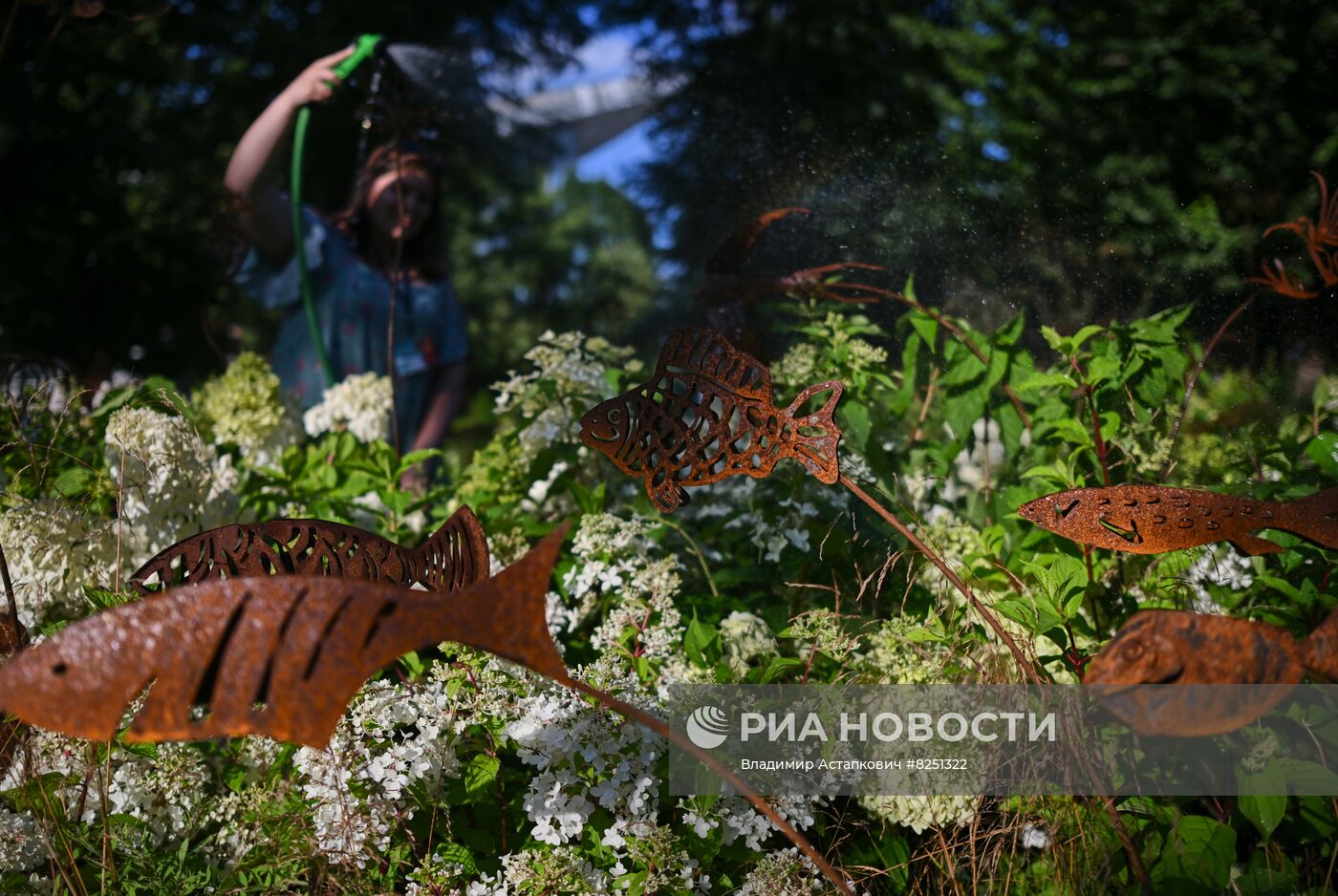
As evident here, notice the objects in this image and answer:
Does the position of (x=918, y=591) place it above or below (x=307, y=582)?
below

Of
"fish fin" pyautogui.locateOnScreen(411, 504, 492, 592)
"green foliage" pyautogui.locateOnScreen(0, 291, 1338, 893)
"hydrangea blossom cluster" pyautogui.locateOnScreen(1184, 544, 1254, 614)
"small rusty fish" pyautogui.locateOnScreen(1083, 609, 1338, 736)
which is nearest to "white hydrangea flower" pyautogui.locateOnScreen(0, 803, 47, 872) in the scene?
"green foliage" pyautogui.locateOnScreen(0, 291, 1338, 893)

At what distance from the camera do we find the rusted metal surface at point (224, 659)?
733 millimetres

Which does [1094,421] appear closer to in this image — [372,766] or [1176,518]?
[1176,518]

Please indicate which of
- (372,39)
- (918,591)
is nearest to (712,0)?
(372,39)

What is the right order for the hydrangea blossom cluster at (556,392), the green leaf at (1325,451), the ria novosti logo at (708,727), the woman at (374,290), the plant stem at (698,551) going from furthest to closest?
1. the woman at (374,290)
2. the hydrangea blossom cluster at (556,392)
3. the plant stem at (698,551)
4. the green leaf at (1325,451)
5. the ria novosti logo at (708,727)

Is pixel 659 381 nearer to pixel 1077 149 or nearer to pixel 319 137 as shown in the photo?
pixel 1077 149

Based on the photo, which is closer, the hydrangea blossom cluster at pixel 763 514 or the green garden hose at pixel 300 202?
the hydrangea blossom cluster at pixel 763 514

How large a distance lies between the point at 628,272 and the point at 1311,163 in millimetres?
7324

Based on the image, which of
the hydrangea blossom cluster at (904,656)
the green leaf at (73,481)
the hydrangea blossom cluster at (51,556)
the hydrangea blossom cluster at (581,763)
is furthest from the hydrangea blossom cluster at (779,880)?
the green leaf at (73,481)

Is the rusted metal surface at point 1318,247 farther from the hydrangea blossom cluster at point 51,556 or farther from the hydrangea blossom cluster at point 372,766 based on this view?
the hydrangea blossom cluster at point 51,556

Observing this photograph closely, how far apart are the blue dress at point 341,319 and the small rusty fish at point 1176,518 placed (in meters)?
2.02

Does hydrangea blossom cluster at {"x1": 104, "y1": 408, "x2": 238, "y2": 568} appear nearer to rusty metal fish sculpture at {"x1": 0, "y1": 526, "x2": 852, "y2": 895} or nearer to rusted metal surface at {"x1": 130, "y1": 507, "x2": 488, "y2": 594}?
rusted metal surface at {"x1": 130, "y1": 507, "x2": 488, "y2": 594}

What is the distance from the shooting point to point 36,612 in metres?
1.24

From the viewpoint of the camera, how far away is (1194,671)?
74 centimetres
